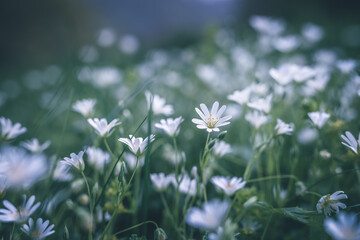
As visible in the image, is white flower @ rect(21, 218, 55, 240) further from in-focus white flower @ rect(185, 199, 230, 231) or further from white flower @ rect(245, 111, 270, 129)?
white flower @ rect(245, 111, 270, 129)

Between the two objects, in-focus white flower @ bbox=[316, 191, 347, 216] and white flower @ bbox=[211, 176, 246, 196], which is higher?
white flower @ bbox=[211, 176, 246, 196]

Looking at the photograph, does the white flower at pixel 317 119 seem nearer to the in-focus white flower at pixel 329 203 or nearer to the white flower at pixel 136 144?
the in-focus white flower at pixel 329 203

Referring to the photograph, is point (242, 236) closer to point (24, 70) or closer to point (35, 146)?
point (35, 146)

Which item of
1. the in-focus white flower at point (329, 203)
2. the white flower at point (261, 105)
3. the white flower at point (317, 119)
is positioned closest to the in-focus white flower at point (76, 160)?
the white flower at point (261, 105)

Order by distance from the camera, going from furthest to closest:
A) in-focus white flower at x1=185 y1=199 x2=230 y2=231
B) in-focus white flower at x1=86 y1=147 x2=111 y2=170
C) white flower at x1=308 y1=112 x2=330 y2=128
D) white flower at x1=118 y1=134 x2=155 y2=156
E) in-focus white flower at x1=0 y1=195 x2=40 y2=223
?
in-focus white flower at x1=86 y1=147 x2=111 y2=170
white flower at x1=308 y1=112 x2=330 y2=128
white flower at x1=118 y1=134 x2=155 y2=156
in-focus white flower at x1=0 y1=195 x2=40 y2=223
in-focus white flower at x1=185 y1=199 x2=230 y2=231

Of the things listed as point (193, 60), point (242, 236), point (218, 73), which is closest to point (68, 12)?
point (193, 60)

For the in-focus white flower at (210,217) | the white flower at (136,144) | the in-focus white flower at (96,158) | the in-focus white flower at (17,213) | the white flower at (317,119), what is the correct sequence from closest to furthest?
the in-focus white flower at (210,217), the in-focus white flower at (17,213), the white flower at (136,144), the white flower at (317,119), the in-focus white flower at (96,158)

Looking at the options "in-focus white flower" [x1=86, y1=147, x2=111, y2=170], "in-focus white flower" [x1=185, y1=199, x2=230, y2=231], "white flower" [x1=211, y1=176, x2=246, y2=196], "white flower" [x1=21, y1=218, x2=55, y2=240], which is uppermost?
"in-focus white flower" [x1=185, y1=199, x2=230, y2=231]

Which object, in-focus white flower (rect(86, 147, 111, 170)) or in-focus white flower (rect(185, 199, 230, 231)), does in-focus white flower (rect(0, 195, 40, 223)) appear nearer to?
in-focus white flower (rect(86, 147, 111, 170))

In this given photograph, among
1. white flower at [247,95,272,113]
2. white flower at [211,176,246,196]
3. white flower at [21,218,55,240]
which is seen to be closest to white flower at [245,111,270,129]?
white flower at [247,95,272,113]

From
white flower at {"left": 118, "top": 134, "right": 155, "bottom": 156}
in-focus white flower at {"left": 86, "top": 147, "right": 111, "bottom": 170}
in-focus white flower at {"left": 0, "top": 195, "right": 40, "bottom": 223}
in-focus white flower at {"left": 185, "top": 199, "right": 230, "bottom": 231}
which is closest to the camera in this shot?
in-focus white flower at {"left": 185, "top": 199, "right": 230, "bottom": 231}

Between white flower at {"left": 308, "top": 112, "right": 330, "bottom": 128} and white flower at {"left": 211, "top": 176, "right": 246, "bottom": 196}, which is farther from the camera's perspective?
white flower at {"left": 308, "top": 112, "right": 330, "bottom": 128}
